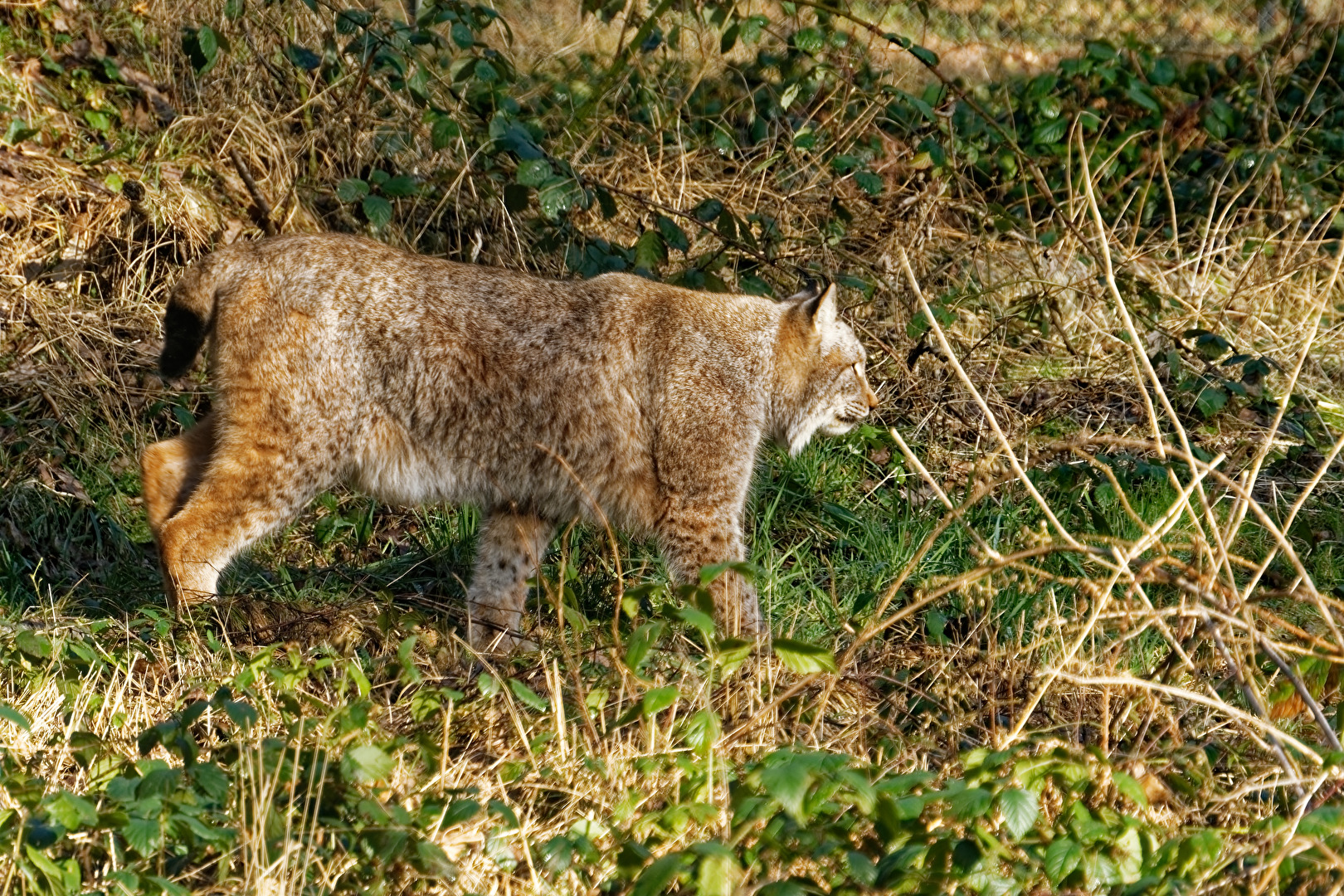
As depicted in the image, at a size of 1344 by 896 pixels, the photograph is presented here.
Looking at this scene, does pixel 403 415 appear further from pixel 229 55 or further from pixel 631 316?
pixel 229 55

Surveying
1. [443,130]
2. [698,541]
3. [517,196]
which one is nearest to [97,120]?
[443,130]

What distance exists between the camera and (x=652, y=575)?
5.08 m

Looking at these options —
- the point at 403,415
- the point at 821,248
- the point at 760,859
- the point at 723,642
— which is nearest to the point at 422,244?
the point at 821,248

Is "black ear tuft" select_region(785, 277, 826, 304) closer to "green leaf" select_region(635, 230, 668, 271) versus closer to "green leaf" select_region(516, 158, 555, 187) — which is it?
"green leaf" select_region(635, 230, 668, 271)

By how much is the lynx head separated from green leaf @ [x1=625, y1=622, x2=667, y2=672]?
7.13 ft

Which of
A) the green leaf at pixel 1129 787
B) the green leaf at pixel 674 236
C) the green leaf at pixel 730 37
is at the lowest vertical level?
the green leaf at pixel 674 236

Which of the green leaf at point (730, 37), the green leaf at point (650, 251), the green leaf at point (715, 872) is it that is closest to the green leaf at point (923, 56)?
the green leaf at point (730, 37)

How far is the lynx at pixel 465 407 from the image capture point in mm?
4398

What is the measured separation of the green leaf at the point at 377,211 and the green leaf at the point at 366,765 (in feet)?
10.2

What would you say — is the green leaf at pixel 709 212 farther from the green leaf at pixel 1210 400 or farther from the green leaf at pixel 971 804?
the green leaf at pixel 971 804

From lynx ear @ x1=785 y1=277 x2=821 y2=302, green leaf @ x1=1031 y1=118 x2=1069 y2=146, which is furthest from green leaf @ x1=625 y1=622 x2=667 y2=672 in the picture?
green leaf @ x1=1031 y1=118 x2=1069 y2=146

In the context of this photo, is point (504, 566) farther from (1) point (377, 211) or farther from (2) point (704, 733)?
(2) point (704, 733)

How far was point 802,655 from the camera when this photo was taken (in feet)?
9.09

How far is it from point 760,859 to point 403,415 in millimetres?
2324
